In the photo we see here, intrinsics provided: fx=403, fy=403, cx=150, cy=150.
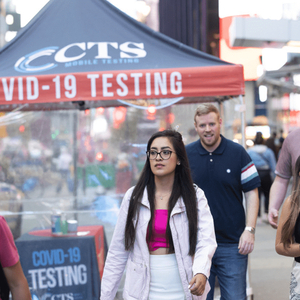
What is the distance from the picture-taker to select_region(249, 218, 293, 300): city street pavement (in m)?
4.93

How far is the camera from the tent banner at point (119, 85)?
4395 millimetres

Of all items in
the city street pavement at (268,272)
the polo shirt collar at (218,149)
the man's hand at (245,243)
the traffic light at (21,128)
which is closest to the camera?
the man's hand at (245,243)

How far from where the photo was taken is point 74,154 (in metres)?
5.84

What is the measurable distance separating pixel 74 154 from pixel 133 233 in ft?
12.2

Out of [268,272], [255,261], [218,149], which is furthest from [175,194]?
[255,261]

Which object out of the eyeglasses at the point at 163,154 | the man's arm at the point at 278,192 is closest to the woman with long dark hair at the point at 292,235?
the eyeglasses at the point at 163,154

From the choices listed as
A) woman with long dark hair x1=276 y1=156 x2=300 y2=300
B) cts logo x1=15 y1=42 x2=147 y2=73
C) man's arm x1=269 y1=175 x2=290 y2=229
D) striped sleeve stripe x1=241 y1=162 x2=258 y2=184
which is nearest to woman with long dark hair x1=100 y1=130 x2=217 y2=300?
woman with long dark hair x1=276 y1=156 x2=300 y2=300

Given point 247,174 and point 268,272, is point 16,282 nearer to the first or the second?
point 247,174

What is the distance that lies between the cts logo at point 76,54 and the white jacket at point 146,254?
9.17 feet

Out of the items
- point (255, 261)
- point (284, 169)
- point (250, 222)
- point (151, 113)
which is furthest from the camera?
point (255, 261)

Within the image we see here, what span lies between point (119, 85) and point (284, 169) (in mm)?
2013

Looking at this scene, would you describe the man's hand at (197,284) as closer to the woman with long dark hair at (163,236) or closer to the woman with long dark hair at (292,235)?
the woman with long dark hair at (163,236)

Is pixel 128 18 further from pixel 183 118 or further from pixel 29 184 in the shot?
pixel 29 184

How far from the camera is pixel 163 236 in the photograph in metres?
2.24
